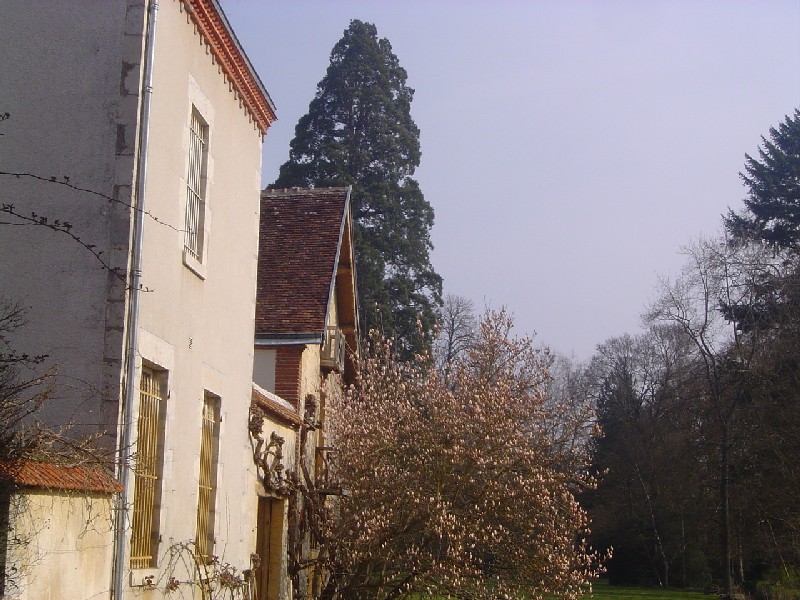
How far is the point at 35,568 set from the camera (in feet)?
20.7

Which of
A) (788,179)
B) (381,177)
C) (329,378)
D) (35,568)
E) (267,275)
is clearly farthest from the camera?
(788,179)

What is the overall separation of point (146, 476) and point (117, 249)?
2.03m

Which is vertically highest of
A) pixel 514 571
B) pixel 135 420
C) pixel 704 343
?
pixel 704 343

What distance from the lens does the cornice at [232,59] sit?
9.80 meters

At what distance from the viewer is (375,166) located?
3644cm

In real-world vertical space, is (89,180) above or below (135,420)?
above

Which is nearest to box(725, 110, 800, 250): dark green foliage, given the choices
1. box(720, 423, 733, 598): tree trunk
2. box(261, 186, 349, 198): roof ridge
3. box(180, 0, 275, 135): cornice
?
box(720, 423, 733, 598): tree trunk

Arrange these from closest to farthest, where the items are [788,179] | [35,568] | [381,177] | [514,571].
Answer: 1. [35,568]
2. [514,571]
3. [381,177]
4. [788,179]

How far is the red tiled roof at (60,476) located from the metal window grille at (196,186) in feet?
10.3

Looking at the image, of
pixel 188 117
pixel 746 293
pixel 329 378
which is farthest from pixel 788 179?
pixel 188 117

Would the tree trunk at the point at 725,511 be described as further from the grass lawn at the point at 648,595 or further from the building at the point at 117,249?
the building at the point at 117,249

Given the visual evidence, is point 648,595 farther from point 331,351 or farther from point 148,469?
point 148,469

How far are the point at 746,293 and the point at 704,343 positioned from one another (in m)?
2.40

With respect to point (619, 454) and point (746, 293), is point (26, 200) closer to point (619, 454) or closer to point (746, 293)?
point (746, 293)
